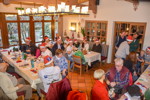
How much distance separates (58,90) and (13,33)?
6.10 m

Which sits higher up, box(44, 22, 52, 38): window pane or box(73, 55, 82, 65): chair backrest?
box(44, 22, 52, 38): window pane

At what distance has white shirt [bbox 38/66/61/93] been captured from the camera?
2693 mm

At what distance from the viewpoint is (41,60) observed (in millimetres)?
3975

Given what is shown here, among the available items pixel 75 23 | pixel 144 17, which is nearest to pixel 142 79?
pixel 144 17

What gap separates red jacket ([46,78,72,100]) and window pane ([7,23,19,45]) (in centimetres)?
601

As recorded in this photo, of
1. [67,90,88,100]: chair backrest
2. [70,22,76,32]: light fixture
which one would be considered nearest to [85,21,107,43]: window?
[70,22,76,32]: light fixture

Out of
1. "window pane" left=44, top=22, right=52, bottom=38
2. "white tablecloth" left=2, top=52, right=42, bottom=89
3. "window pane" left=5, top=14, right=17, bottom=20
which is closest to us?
"white tablecloth" left=2, top=52, right=42, bottom=89

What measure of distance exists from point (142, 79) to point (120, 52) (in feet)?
5.63

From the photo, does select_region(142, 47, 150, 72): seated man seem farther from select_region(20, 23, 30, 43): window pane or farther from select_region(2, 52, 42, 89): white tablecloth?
select_region(20, 23, 30, 43): window pane

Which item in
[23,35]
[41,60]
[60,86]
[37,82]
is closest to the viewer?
[60,86]

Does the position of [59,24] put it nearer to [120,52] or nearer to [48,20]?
[48,20]

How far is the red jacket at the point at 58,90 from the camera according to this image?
2.24m

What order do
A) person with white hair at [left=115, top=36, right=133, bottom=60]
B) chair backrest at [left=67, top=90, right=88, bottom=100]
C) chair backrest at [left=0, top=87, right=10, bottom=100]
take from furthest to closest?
person with white hair at [left=115, top=36, right=133, bottom=60], chair backrest at [left=0, top=87, right=10, bottom=100], chair backrest at [left=67, top=90, right=88, bottom=100]

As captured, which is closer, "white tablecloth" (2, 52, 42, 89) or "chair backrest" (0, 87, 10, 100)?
"chair backrest" (0, 87, 10, 100)
